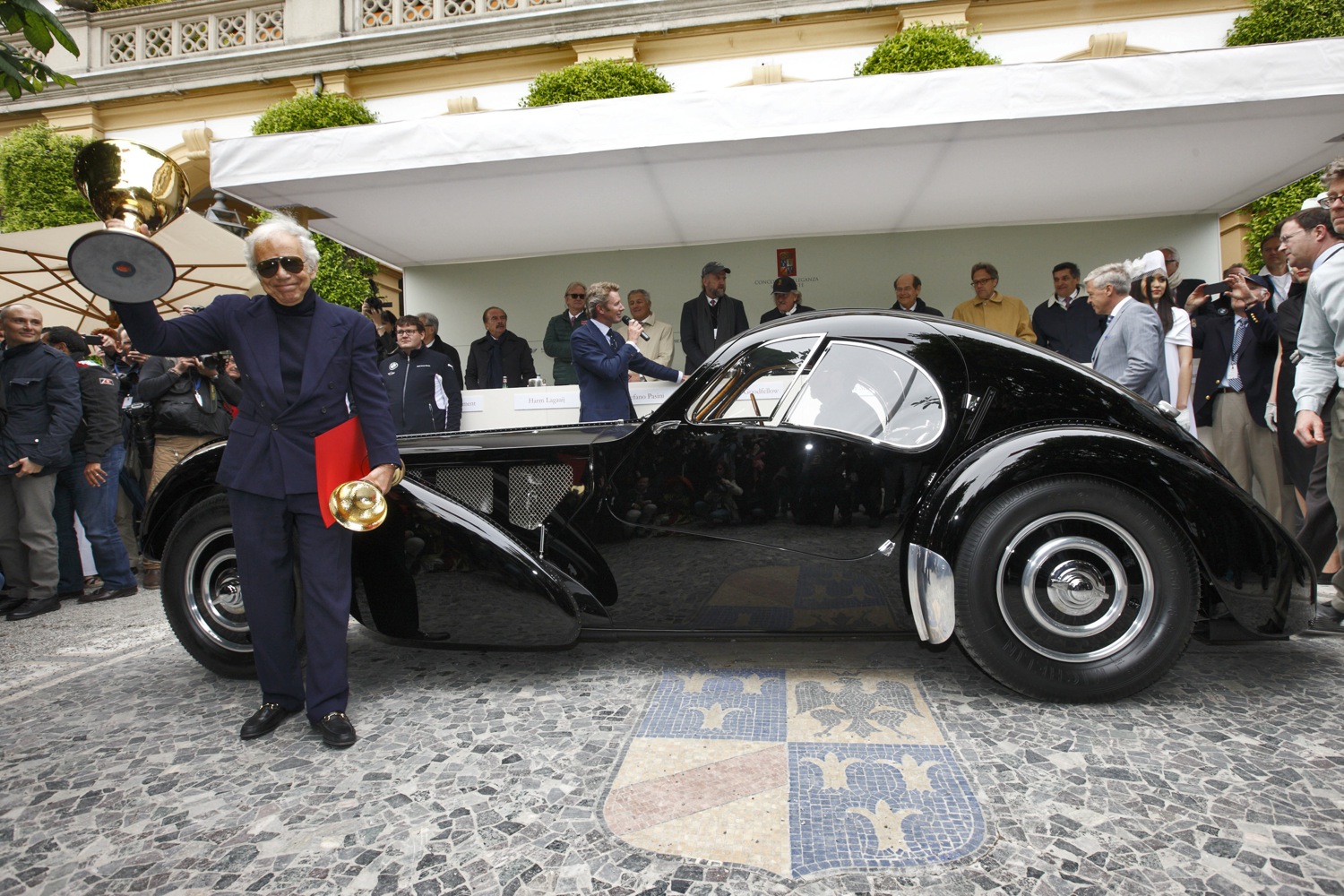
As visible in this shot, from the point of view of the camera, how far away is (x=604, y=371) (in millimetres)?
4734

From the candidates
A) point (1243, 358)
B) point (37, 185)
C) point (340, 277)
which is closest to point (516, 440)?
point (1243, 358)

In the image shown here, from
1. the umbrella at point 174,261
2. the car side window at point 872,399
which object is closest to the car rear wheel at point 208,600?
the car side window at point 872,399

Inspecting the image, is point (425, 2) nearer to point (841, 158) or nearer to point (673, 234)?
point (673, 234)

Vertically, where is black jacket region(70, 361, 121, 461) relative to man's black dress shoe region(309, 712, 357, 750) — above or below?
above

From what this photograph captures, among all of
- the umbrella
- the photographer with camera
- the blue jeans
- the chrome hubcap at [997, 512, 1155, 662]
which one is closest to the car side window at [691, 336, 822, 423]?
the chrome hubcap at [997, 512, 1155, 662]

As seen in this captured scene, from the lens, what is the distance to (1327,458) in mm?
3119

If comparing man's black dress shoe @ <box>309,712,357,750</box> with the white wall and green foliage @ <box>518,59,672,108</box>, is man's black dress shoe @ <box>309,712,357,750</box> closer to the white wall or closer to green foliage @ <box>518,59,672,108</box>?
the white wall

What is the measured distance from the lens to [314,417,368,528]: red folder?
237 cm

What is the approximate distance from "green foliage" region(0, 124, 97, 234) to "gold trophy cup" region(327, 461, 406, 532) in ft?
47.1

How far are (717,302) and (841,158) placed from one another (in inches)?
63.7

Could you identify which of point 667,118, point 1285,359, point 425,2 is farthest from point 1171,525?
point 425,2

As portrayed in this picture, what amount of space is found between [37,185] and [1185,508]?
56.2 ft

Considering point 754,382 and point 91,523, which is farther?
point 91,523

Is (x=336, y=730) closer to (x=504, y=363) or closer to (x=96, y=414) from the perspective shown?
(x=96, y=414)
